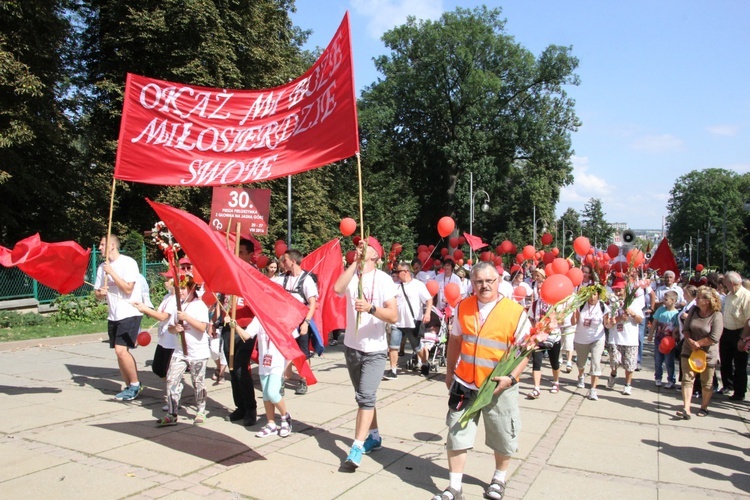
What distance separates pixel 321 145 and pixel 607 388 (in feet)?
19.6

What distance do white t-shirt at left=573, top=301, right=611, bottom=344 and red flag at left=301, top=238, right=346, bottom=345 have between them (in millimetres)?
3416

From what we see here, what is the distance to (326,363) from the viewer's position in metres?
10.2

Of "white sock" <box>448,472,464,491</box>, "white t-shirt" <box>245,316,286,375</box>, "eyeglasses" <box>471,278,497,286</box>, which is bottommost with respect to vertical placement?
"white sock" <box>448,472,464,491</box>

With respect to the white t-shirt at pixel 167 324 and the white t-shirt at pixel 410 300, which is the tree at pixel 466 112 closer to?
the white t-shirt at pixel 410 300

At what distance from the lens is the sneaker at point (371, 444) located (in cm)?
536

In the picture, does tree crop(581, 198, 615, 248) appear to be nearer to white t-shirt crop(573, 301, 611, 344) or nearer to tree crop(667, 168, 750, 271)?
tree crop(667, 168, 750, 271)

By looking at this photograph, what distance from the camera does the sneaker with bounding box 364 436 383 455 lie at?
17.6 ft

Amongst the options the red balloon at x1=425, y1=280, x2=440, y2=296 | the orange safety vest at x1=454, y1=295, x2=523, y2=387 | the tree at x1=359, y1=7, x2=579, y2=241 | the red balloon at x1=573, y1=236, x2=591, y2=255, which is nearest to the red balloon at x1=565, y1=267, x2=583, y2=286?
the red balloon at x1=425, y1=280, x2=440, y2=296

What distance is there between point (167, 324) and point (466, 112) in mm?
38670

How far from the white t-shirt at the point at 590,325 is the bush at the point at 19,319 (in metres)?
12.4

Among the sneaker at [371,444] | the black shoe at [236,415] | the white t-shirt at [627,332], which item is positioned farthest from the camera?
the white t-shirt at [627,332]

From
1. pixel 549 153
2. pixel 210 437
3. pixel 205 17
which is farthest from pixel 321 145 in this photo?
pixel 549 153

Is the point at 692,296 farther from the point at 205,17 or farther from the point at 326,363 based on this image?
the point at 205,17

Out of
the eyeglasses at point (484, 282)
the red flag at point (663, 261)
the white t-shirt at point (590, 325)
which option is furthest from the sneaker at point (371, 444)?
the red flag at point (663, 261)
